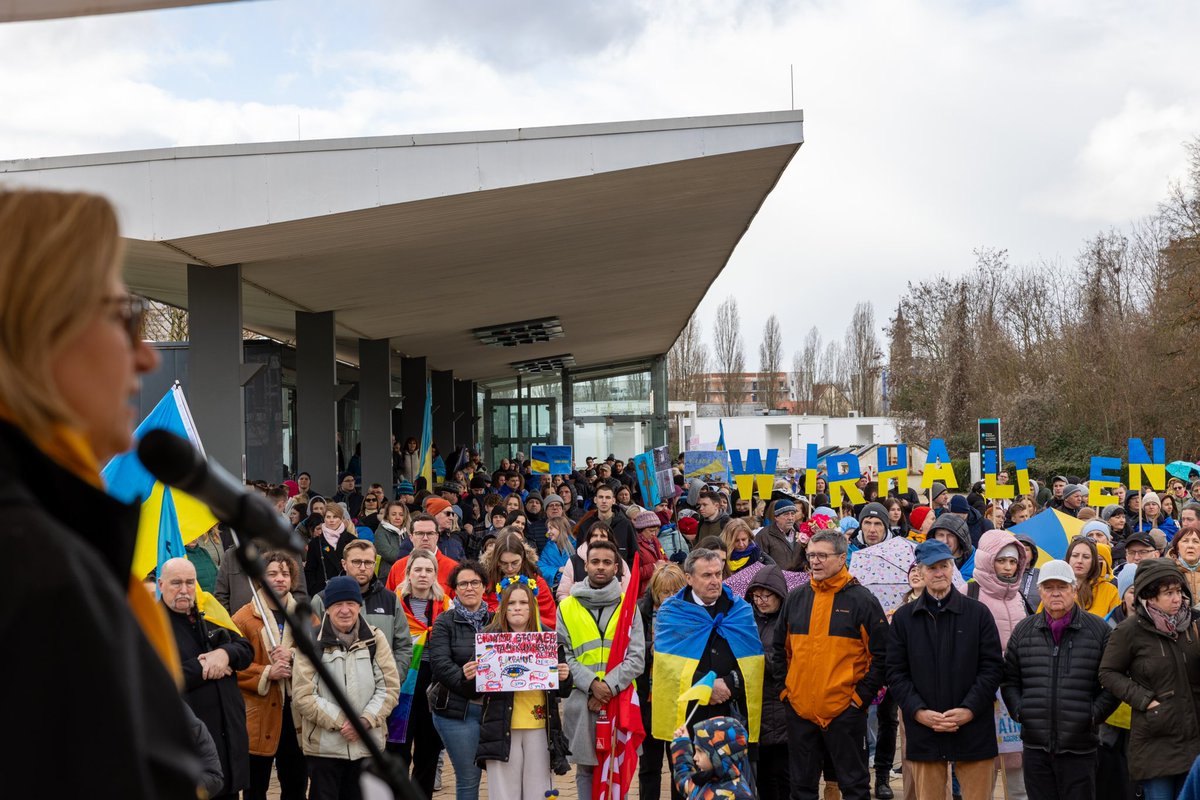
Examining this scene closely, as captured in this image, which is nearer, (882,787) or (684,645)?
(684,645)

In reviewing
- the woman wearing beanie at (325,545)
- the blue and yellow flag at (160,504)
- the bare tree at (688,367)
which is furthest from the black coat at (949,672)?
the bare tree at (688,367)

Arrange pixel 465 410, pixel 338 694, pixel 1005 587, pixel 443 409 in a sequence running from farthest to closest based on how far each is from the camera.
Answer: pixel 465 410 → pixel 443 409 → pixel 1005 587 → pixel 338 694

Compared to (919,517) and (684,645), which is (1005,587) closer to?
(684,645)

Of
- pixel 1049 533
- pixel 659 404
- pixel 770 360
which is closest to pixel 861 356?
pixel 770 360

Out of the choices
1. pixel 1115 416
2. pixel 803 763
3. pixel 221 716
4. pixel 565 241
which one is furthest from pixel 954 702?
pixel 1115 416

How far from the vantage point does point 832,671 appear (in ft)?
28.4

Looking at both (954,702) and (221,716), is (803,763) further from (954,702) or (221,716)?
(221,716)

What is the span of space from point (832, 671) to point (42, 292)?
798 centimetres

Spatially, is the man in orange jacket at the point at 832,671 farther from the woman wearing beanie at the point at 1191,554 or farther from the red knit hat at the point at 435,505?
the red knit hat at the point at 435,505

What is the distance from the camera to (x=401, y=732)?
902 centimetres

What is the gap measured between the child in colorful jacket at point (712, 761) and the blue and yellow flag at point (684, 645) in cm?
106

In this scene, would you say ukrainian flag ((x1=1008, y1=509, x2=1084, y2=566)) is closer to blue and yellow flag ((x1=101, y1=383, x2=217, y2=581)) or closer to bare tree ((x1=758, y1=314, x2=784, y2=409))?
blue and yellow flag ((x1=101, y1=383, x2=217, y2=581))

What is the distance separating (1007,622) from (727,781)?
3069 mm

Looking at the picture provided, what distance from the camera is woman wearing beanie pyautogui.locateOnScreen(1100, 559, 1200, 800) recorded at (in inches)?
301
